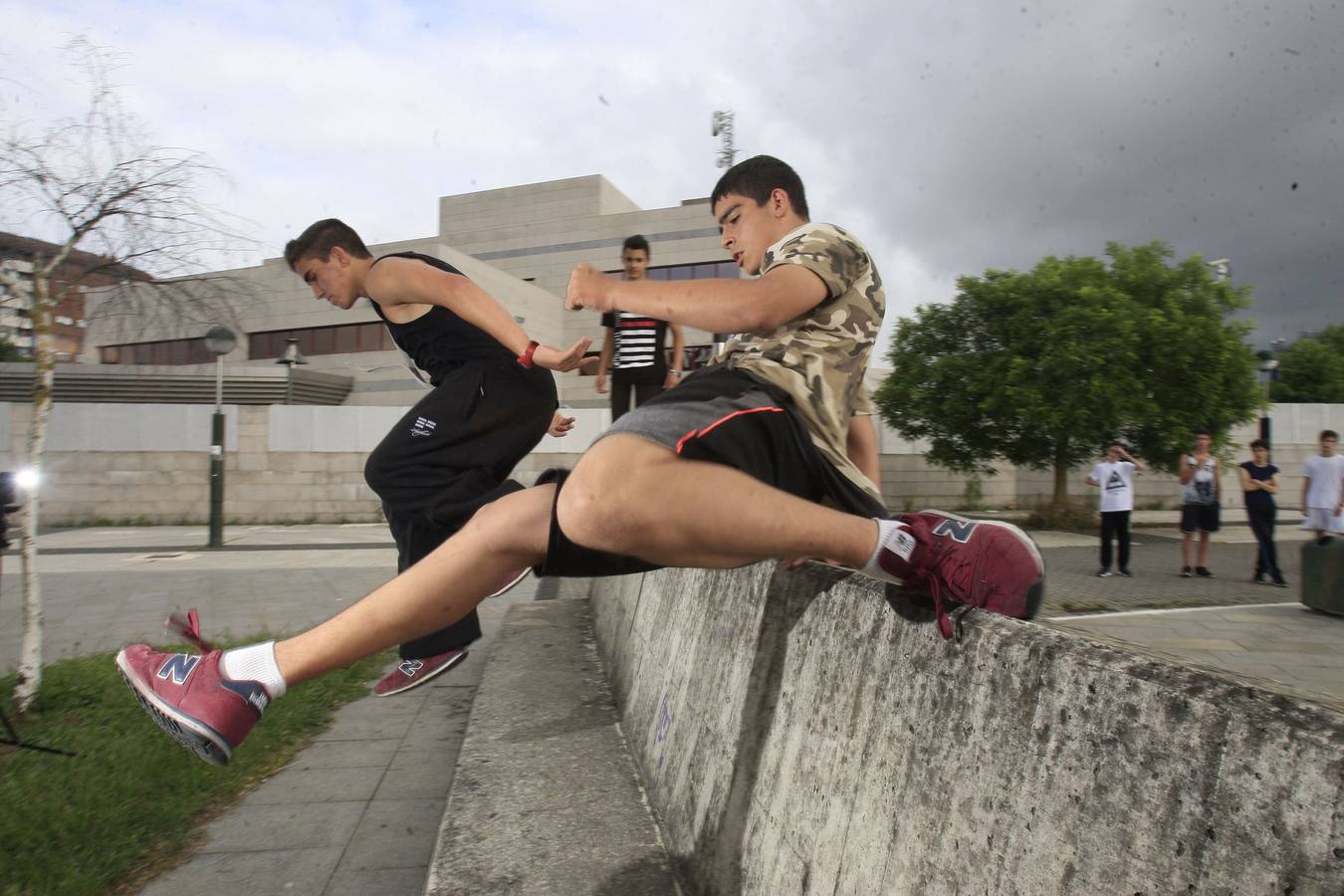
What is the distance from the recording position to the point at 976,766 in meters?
1.04

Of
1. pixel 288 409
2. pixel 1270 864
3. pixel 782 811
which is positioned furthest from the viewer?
pixel 288 409

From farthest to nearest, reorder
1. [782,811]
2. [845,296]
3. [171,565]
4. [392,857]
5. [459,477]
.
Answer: [171,565]
[459,477]
[392,857]
[845,296]
[782,811]

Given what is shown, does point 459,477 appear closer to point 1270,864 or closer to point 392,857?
point 392,857

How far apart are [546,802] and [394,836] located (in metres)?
0.74

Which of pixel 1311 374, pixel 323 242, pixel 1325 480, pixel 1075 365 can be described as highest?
pixel 1311 374

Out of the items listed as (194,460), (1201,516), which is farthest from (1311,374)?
(194,460)

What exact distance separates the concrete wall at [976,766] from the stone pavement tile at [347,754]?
188 cm

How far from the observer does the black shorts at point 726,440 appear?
5.35 feet

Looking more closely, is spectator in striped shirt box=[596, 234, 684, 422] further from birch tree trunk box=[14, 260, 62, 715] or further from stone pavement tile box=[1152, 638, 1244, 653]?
stone pavement tile box=[1152, 638, 1244, 653]

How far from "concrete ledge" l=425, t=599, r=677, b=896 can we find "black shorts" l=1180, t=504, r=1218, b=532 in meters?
8.63

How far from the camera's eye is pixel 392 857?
100 inches

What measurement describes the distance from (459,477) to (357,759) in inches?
58.2

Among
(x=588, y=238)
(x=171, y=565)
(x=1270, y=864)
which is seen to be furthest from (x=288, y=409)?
(x=588, y=238)

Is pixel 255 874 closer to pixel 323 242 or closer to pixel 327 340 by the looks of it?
pixel 323 242
